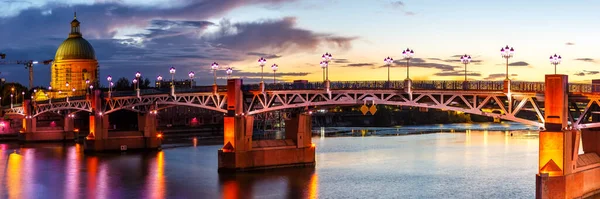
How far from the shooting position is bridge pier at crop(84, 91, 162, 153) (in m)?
95.8

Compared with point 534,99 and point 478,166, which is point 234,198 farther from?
point 478,166

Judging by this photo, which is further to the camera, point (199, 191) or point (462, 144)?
point (462, 144)

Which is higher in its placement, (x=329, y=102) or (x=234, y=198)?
(x=329, y=102)

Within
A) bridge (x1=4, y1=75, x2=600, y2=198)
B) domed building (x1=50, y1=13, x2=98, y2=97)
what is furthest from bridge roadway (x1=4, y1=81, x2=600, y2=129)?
domed building (x1=50, y1=13, x2=98, y2=97)

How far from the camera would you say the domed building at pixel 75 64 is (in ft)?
513

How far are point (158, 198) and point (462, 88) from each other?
23718 millimetres

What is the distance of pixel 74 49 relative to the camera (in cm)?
15712

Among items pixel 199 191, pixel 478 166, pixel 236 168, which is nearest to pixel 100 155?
pixel 236 168

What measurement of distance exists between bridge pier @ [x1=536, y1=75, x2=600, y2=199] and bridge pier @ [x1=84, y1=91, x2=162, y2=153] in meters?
59.9

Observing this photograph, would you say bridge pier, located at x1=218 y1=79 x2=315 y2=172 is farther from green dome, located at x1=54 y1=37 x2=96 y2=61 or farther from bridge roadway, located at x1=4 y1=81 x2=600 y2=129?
green dome, located at x1=54 y1=37 x2=96 y2=61

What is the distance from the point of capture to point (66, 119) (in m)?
126

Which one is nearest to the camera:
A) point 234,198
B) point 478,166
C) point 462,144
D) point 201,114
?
point 234,198

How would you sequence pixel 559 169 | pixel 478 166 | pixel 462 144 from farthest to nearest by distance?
pixel 462 144
pixel 478 166
pixel 559 169

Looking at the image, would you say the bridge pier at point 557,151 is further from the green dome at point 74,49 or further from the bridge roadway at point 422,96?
the green dome at point 74,49
